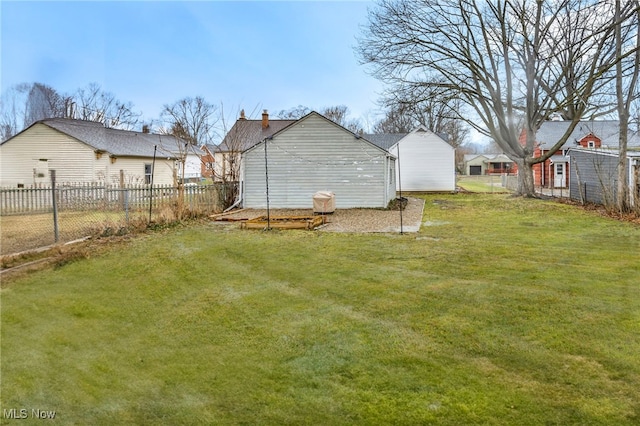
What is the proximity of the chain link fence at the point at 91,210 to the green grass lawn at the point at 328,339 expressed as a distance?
1962 mm

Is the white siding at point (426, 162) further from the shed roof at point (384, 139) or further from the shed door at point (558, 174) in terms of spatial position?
the shed door at point (558, 174)

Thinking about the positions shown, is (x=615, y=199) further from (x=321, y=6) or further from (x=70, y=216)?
(x=70, y=216)

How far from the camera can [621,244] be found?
29.5 ft

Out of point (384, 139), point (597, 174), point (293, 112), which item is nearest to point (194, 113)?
point (293, 112)

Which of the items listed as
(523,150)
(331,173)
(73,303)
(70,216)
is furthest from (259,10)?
(523,150)

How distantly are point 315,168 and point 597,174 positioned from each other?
1126cm

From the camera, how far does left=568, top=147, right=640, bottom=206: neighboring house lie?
15914mm

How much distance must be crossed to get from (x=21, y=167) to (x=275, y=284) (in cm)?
2201

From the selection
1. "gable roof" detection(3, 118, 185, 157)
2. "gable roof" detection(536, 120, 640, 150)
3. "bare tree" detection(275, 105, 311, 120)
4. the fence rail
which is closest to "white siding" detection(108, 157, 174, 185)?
"gable roof" detection(3, 118, 185, 157)

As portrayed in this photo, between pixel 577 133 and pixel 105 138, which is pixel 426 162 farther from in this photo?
pixel 105 138

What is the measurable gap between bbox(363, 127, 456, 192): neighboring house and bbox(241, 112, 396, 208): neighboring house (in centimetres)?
1333

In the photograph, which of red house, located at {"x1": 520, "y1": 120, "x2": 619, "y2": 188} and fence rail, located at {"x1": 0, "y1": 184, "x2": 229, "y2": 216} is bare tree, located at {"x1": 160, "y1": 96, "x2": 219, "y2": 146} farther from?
red house, located at {"x1": 520, "y1": 120, "x2": 619, "y2": 188}

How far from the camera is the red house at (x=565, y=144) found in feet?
106

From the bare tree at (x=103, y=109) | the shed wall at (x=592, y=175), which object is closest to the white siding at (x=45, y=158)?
the bare tree at (x=103, y=109)
